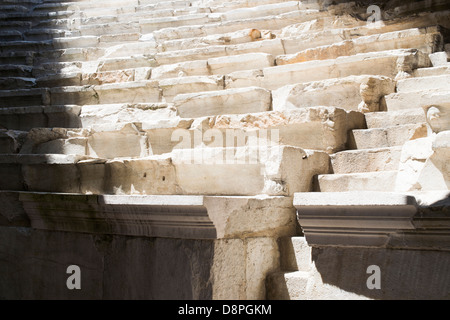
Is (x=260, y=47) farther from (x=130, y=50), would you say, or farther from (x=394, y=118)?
(x=394, y=118)

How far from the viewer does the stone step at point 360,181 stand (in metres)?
2.47

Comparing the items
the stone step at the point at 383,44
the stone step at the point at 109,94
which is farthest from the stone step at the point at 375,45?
the stone step at the point at 109,94

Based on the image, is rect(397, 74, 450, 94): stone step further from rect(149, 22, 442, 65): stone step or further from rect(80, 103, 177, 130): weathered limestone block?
rect(80, 103, 177, 130): weathered limestone block

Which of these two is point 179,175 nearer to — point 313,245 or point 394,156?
point 313,245

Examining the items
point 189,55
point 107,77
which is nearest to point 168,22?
point 189,55

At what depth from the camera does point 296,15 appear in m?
5.35

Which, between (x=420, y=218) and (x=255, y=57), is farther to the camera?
(x=255, y=57)

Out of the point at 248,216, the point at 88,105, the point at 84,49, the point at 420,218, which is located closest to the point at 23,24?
the point at 84,49

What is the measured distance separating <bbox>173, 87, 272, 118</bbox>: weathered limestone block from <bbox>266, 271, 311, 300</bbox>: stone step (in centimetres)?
165

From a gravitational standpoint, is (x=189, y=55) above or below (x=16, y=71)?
below

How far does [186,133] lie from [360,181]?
1.45m

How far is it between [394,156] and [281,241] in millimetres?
776

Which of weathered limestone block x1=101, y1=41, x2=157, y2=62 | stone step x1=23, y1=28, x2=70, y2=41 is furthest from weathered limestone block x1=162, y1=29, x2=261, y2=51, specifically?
stone step x1=23, y1=28, x2=70, y2=41

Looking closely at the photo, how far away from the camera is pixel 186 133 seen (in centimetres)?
356
